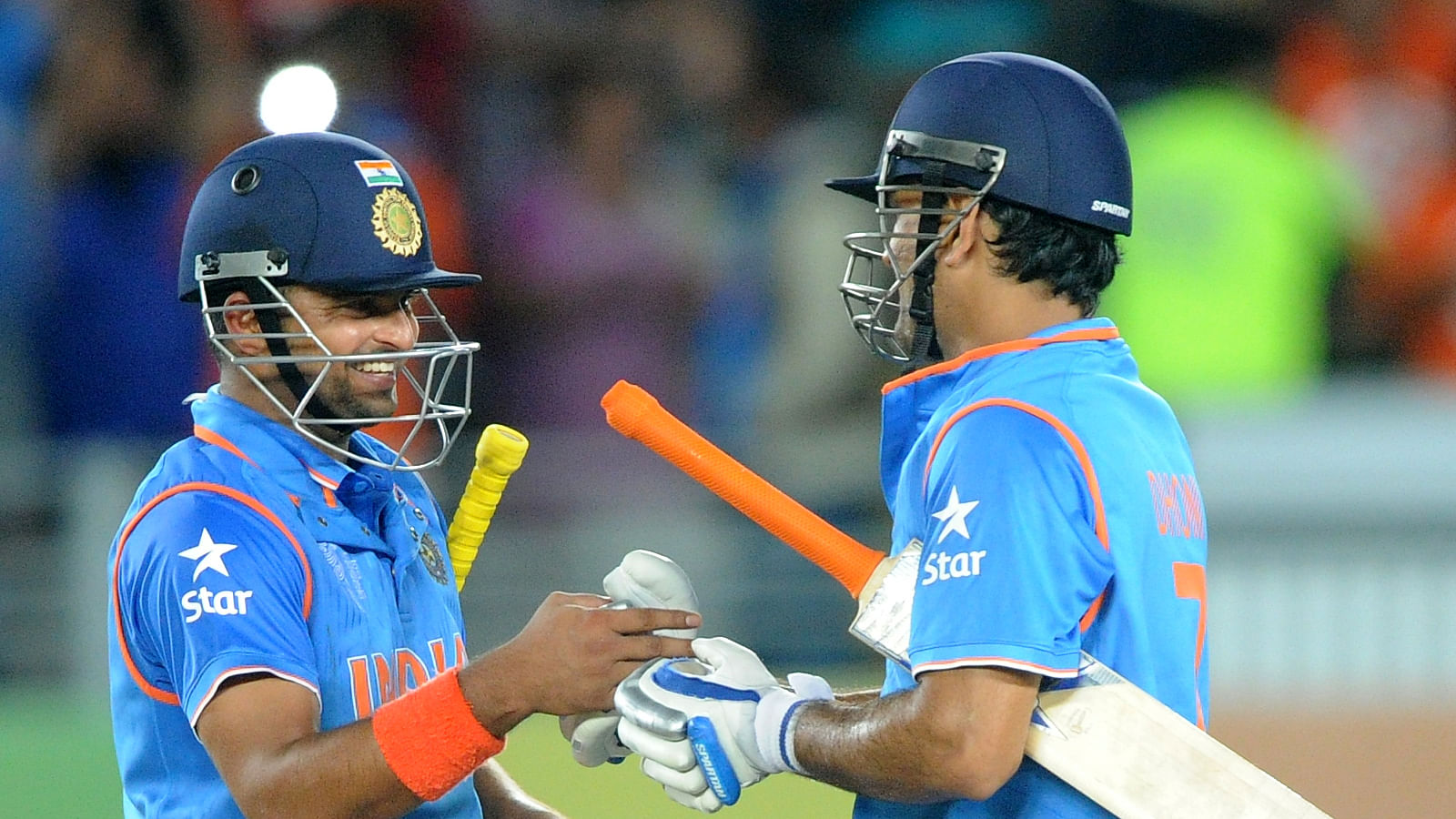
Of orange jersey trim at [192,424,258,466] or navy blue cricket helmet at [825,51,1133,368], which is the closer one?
navy blue cricket helmet at [825,51,1133,368]

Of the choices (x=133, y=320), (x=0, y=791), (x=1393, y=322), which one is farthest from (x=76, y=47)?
(x=1393, y=322)

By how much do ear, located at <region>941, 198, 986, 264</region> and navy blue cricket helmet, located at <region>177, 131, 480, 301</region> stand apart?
83 cm

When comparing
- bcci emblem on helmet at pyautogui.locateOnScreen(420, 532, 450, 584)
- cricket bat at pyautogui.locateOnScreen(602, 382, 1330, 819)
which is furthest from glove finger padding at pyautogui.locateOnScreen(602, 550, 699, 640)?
cricket bat at pyautogui.locateOnScreen(602, 382, 1330, 819)

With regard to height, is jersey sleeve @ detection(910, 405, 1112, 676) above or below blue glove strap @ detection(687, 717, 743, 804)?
above

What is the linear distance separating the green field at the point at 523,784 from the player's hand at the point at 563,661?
2512 mm

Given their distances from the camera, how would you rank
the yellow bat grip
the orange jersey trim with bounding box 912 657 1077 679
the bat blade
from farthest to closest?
1. the yellow bat grip
2. the bat blade
3. the orange jersey trim with bounding box 912 657 1077 679

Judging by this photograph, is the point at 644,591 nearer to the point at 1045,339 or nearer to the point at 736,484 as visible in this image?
the point at 736,484

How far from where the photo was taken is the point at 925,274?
299 centimetres

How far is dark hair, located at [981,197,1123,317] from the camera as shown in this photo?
292cm

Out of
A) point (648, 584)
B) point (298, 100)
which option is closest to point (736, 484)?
point (648, 584)

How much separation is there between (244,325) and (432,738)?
81 centimetres

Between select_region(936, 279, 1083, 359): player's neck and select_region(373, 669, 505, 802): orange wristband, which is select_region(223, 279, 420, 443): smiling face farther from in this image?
select_region(936, 279, 1083, 359): player's neck

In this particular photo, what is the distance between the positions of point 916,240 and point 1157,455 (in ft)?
1.66

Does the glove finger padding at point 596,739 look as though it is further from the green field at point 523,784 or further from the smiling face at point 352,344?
the green field at point 523,784
